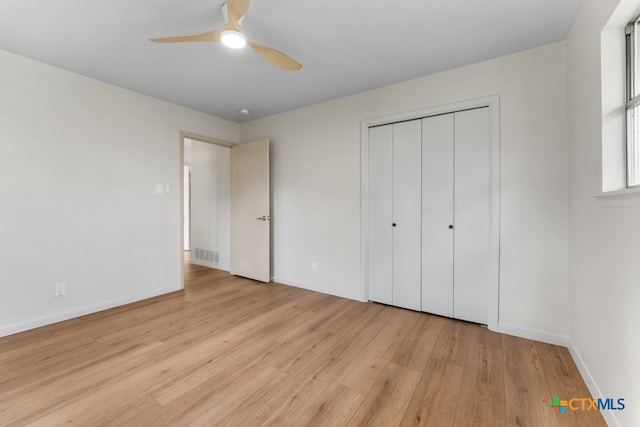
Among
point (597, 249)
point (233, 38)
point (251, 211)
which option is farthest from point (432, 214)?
point (251, 211)

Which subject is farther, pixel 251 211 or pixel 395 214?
pixel 251 211

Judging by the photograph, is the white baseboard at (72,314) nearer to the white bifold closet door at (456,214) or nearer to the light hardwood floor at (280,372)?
the light hardwood floor at (280,372)

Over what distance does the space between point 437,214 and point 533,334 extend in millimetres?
1239

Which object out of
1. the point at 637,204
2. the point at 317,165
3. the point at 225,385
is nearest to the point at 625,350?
the point at 637,204

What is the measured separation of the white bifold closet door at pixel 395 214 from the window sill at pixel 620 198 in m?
1.42

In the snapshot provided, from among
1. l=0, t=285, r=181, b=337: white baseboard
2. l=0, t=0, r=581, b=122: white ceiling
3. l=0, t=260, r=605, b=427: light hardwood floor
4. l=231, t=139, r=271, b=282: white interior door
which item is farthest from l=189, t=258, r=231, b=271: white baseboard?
l=0, t=0, r=581, b=122: white ceiling

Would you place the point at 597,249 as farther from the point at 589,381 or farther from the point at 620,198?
the point at 589,381

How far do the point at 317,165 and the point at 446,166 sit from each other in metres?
1.54

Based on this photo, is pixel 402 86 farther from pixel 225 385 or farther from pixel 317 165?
pixel 225 385

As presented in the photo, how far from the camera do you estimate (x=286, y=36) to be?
6.88ft

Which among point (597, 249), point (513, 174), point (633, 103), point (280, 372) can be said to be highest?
point (633, 103)

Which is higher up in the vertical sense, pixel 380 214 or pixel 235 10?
pixel 235 10

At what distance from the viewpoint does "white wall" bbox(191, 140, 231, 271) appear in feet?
15.1

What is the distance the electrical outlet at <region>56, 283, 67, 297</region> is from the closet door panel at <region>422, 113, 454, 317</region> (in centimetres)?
354
